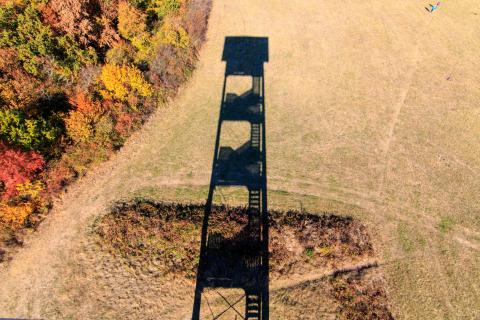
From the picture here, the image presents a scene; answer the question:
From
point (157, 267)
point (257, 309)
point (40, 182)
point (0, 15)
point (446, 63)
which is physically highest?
point (0, 15)

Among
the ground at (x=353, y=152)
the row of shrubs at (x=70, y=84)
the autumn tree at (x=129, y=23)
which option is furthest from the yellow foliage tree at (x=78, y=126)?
the autumn tree at (x=129, y=23)

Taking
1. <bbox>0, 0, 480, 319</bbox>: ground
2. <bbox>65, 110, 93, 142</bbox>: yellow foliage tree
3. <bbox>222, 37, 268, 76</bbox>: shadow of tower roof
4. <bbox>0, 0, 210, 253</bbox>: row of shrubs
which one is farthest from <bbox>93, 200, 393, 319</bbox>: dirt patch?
<bbox>222, 37, 268, 76</bbox>: shadow of tower roof

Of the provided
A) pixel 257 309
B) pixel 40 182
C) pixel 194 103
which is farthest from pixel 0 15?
pixel 257 309

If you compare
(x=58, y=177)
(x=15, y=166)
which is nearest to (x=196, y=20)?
(x=58, y=177)

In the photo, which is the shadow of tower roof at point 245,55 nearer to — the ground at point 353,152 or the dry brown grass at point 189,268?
Answer: the ground at point 353,152

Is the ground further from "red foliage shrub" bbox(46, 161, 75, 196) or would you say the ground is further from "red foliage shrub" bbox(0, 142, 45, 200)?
"red foliage shrub" bbox(0, 142, 45, 200)

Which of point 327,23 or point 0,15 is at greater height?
point 0,15

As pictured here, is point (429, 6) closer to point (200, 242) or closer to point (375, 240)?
point (375, 240)

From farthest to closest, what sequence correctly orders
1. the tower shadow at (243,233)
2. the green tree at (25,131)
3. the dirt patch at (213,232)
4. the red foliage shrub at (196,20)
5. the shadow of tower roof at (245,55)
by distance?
the red foliage shrub at (196,20) → the shadow of tower roof at (245,55) → the green tree at (25,131) → the dirt patch at (213,232) → the tower shadow at (243,233)
